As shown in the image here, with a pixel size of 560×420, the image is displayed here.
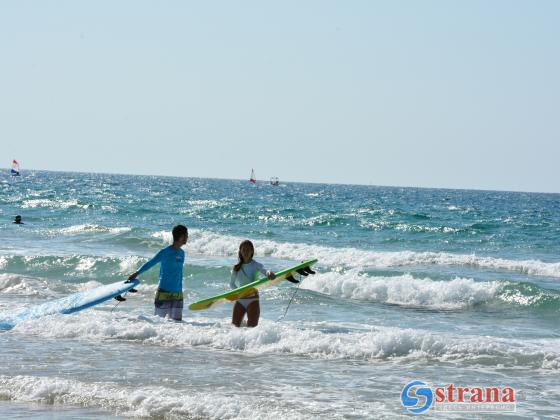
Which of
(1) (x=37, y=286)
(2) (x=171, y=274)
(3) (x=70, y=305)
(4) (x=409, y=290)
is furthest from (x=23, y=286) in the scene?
(4) (x=409, y=290)

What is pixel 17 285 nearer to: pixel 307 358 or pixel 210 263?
pixel 210 263

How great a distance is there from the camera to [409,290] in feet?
55.1

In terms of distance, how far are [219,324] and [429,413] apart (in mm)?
4553

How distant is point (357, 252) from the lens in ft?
83.1

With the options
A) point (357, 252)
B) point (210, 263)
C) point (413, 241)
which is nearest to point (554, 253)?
point (413, 241)

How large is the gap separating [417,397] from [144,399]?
103 inches

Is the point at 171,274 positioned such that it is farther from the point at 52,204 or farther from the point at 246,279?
the point at 52,204

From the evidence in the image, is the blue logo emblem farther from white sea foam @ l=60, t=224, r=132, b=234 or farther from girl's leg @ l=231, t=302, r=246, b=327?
white sea foam @ l=60, t=224, r=132, b=234

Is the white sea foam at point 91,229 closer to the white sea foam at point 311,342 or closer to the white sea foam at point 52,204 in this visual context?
the white sea foam at point 52,204

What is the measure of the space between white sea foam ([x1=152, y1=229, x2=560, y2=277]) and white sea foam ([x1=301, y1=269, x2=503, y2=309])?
4.87m

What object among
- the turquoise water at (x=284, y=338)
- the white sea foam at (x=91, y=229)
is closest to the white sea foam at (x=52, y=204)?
the white sea foam at (x=91, y=229)

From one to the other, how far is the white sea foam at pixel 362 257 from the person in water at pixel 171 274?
1195 cm

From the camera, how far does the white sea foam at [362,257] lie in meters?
23.1

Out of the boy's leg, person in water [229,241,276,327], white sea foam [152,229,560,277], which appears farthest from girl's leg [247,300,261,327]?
white sea foam [152,229,560,277]
